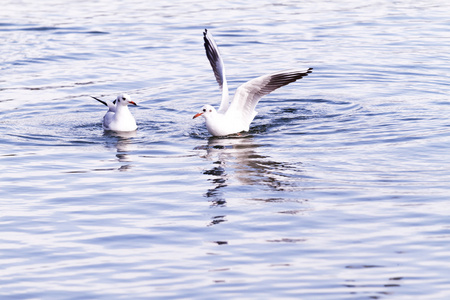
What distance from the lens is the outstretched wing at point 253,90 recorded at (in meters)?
13.7

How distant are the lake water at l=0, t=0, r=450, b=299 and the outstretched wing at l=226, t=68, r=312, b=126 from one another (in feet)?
1.22

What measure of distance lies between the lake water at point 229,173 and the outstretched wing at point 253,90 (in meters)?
0.37

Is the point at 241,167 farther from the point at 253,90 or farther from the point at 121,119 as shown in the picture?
the point at 121,119

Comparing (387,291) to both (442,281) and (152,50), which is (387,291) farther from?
(152,50)

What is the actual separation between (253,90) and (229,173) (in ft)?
8.90

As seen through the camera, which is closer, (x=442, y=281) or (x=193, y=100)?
(x=442, y=281)

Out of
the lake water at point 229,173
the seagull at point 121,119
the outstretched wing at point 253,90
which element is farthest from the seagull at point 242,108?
the seagull at point 121,119

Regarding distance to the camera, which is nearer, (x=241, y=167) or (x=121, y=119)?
(x=241, y=167)

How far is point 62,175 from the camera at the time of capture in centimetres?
1192

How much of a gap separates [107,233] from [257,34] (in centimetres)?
1563

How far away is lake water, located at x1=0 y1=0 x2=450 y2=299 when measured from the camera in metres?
8.20

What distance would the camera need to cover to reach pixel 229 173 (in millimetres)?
11875

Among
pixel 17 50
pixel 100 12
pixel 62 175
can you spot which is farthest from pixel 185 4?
pixel 62 175

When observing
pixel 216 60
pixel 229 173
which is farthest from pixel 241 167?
pixel 216 60
